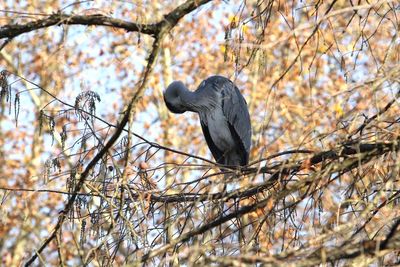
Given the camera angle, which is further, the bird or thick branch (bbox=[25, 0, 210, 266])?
the bird

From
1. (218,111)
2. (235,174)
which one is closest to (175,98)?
(218,111)

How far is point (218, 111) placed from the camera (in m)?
5.23

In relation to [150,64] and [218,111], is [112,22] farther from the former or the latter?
[218,111]

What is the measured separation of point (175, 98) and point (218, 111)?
0.93 feet

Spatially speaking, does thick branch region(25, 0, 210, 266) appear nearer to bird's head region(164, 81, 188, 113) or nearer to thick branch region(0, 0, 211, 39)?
thick branch region(0, 0, 211, 39)

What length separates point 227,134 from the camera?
5234 millimetres

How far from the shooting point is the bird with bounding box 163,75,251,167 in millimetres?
5148

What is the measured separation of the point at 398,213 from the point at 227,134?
2820mm

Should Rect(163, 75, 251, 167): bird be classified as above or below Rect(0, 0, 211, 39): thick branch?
above

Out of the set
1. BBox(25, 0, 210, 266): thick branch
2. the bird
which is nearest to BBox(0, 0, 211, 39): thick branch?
BBox(25, 0, 210, 266): thick branch

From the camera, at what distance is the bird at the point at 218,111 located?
515 cm

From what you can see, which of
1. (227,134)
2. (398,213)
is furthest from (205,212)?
(227,134)

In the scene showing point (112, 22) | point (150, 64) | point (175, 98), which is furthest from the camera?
point (175, 98)

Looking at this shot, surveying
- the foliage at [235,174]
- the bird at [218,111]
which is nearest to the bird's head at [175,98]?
the bird at [218,111]
